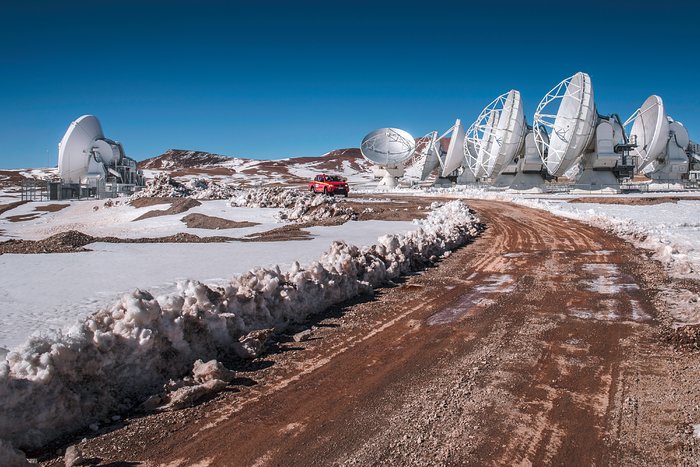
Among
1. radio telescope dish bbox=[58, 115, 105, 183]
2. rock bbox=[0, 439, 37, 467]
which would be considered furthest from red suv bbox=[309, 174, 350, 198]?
rock bbox=[0, 439, 37, 467]

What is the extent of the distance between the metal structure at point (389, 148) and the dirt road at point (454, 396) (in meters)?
59.5

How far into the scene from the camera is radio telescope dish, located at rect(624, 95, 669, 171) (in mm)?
54688

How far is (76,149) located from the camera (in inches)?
2084

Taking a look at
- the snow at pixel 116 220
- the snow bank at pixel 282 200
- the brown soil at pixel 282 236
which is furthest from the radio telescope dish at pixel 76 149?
the brown soil at pixel 282 236

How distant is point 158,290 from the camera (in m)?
7.50

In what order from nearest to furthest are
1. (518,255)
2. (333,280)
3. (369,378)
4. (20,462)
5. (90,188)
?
(20,462) → (369,378) → (333,280) → (518,255) → (90,188)

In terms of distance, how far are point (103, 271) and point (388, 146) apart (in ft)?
200

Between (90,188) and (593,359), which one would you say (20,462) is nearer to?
(593,359)

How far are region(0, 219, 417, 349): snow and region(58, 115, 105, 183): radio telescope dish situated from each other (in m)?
45.1

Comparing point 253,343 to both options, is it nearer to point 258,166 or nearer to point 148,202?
point 148,202

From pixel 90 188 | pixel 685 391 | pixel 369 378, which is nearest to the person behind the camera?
pixel 685 391

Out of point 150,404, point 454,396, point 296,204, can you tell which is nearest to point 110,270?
point 150,404

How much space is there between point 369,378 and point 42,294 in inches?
187

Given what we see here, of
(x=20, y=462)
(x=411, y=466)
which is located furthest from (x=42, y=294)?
(x=411, y=466)
